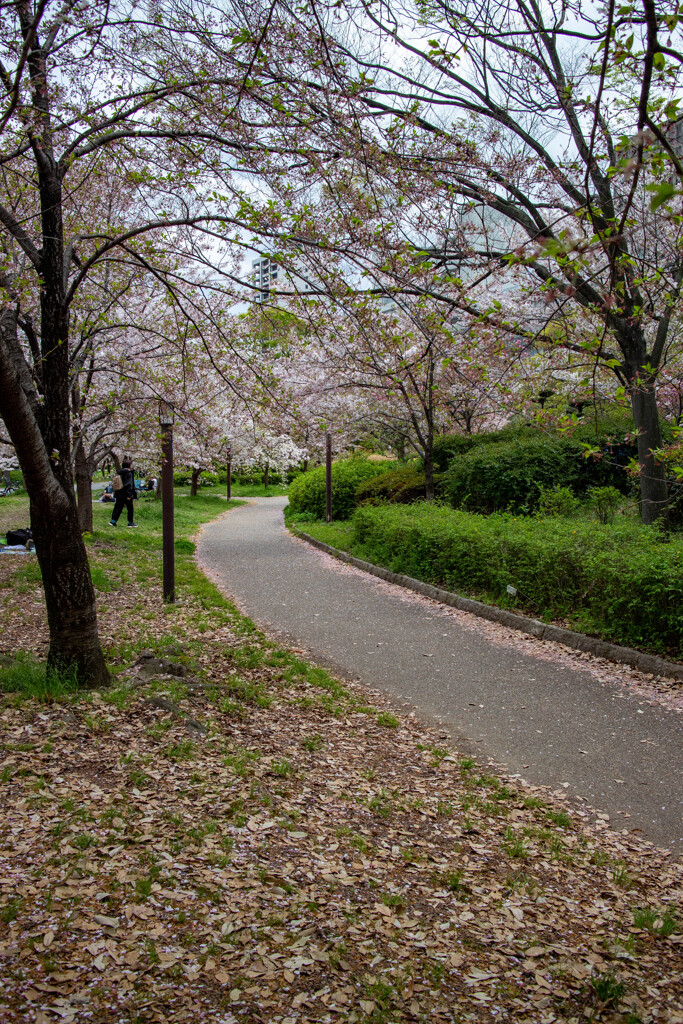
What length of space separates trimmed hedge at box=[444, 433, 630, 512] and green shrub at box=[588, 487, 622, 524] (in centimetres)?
137

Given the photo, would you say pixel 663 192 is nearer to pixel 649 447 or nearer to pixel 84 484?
pixel 649 447

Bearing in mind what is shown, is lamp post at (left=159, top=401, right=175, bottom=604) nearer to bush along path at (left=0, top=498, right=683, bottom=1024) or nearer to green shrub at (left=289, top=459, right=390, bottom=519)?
bush along path at (left=0, top=498, right=683, bottom=1024)

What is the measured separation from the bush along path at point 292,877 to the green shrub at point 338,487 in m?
14.9

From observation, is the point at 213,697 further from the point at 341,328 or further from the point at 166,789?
the point at 341,328

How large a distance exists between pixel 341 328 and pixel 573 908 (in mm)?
3916

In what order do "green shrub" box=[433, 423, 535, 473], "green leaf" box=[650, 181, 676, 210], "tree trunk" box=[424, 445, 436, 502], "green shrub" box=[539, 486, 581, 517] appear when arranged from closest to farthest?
"green leaf" box=[650, 181, 676, 210]
"green shrub" box=[539, 486, 581, 517]
"tree trunk" box=[424, 445, 436, 502]
"green shrub" box=[433, 423, 535, 473]

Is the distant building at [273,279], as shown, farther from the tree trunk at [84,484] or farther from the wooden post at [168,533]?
the tree trunk at [84,484]

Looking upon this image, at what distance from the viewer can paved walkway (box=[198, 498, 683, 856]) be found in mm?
4520

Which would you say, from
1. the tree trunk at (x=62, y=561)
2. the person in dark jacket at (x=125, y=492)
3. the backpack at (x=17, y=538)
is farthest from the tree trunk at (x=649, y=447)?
the person in dark jacket at (x=125, y=492)

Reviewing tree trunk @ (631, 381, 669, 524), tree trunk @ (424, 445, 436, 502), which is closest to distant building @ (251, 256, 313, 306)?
tree trunk @ (631, 381, 669, 524)

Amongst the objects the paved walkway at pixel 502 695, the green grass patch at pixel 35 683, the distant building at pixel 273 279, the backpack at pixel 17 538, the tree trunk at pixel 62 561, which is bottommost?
the paved walkway at pixel 502 695

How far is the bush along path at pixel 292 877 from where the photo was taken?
2551 mm

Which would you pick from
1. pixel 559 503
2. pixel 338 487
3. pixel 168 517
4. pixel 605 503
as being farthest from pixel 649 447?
pixel 338 487

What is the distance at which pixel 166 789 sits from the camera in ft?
12.9
